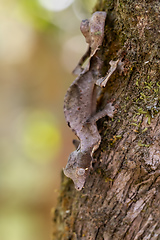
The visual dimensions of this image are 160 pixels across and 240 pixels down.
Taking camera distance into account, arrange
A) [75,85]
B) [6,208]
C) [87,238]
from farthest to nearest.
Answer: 1. [6,208]
2. [75,85]
3. [87,238]

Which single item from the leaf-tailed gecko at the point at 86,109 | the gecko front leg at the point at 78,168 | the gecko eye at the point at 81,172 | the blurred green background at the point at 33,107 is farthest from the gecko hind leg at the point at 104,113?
the blurred green background at the point at 33,107

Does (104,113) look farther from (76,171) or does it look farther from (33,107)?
(33,107)

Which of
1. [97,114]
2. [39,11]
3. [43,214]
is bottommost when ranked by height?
[97,114]

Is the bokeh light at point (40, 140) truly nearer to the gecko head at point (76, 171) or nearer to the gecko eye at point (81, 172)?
the gecko head at point (76, 171)

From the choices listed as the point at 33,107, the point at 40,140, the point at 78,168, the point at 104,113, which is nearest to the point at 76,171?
the point at 78,168

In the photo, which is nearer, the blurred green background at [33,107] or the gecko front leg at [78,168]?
the gecko front leg at [78,168]

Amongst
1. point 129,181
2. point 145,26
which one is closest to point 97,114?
point 129,181

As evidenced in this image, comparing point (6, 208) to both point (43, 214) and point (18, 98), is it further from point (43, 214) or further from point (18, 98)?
point (18, 98)
